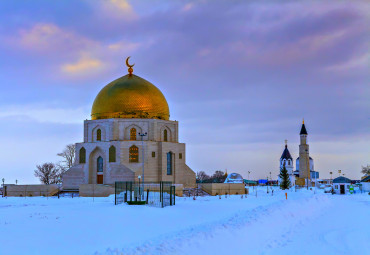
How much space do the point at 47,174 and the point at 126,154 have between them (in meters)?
31.8

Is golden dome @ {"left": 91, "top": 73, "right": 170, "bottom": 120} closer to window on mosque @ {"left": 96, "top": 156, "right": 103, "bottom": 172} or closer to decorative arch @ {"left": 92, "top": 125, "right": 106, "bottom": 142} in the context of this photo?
decorative arch @ {"left": 92, "top": 125, "right": 106, "bottom": 142}

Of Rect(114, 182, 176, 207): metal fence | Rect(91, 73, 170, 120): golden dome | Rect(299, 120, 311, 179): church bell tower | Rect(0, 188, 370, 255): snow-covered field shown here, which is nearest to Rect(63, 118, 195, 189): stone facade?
Rect(91, 73, 170, 120): golden dome

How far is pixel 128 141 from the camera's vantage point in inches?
2250

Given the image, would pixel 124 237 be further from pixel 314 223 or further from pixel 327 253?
pixel 314 223

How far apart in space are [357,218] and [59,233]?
19.2 meters

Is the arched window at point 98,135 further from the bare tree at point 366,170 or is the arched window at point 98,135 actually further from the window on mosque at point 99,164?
the bare tree at point 366,170

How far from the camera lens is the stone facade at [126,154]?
5644 cm

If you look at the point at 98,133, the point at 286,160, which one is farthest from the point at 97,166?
the point at 286,160

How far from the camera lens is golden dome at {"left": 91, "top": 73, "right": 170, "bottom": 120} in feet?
194

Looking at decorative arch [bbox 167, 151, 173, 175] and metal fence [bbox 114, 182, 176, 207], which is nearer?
metal fence [bbox 114, 182, 176, 207]

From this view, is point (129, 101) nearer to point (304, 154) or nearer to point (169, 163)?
point (169, 163)

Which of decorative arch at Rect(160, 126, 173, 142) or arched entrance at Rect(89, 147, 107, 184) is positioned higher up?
decorative arch at Rect(160, 126, 173, 142)

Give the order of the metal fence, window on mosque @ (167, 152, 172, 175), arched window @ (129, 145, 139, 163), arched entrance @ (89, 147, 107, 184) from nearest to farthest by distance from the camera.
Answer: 1. the metal fence
2. arched window @ (129, 145, 139, 163)
3. arched entrance @ (89, 147, 107, 184)
4. window on mosque @ (167, 152, 172, 175)

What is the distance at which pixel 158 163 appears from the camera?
58062 millimetres
